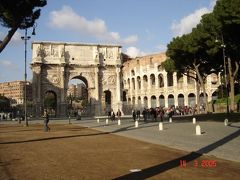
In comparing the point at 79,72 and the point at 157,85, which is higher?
the point at 79,72

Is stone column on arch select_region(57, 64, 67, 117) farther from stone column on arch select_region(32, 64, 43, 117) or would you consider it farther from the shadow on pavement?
the shadow on pavement

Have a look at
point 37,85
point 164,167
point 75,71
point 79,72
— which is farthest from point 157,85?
point 164,167

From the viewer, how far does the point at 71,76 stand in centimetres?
6038

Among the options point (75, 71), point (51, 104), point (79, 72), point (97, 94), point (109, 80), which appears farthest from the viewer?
point (51, 104)

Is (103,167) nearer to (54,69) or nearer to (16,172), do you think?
(16,172)

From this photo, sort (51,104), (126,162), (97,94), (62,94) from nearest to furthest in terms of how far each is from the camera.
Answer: (126,162) < (62,94) < (97,94) < (51,104)

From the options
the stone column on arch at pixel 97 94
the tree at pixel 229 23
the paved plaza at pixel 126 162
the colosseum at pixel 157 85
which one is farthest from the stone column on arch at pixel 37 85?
the paved plaza at pixel 126 162

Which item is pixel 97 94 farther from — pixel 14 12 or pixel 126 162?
pixel 126 162

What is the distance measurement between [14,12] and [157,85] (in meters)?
62.5

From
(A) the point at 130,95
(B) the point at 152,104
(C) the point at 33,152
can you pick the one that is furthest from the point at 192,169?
(A) the point at 130,95

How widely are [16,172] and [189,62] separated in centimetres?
3667

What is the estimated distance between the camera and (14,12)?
18.9 m

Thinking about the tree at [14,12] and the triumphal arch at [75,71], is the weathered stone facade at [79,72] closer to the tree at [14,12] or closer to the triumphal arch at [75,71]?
the triumphal arch at [75,71]

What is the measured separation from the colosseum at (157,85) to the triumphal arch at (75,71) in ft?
32.5
